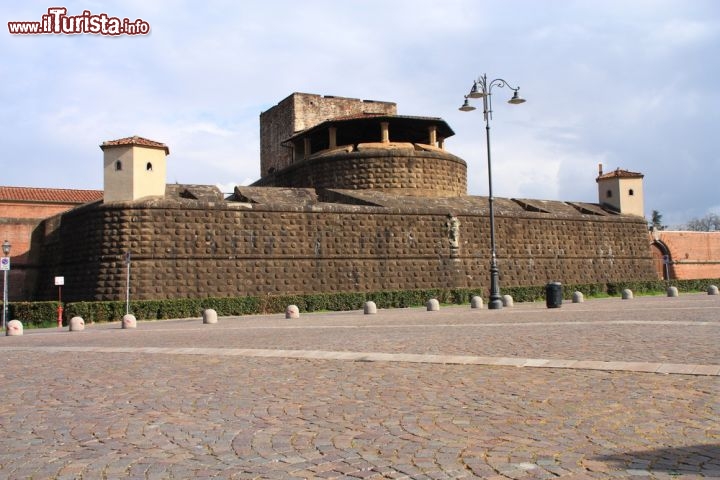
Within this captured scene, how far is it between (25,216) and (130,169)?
14.7 meters

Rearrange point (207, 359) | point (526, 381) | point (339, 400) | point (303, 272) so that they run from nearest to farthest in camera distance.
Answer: point (339, 400), point (526, 381), point (207, 359), point (303, 272)

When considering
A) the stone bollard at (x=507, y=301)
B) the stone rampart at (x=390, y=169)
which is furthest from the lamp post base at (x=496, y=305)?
the stone rampart at (x=390, y=169)

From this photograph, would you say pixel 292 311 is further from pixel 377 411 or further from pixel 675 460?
pixel 675 460

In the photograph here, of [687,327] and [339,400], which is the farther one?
[687,327]

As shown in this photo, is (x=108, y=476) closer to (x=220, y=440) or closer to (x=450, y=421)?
(x=220, y=440)

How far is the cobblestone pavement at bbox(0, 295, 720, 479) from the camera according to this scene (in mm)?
3783

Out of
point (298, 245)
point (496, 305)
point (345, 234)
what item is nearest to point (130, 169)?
point (298, 245)

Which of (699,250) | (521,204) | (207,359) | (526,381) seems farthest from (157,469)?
(699,250)

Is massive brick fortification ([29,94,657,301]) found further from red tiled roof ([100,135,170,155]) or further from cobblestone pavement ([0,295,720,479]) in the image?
cobblestone pavement ([0,295,720,479])

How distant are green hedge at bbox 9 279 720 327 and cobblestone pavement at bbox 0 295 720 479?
11.8 meters

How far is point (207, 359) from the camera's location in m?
8.75

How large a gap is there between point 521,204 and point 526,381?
29170 millimetres

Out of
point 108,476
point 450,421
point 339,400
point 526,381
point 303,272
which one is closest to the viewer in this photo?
point 108,476

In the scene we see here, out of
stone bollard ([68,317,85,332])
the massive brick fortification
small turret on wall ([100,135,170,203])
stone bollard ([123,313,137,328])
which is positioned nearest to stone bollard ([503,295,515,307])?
the massive brick fortification
